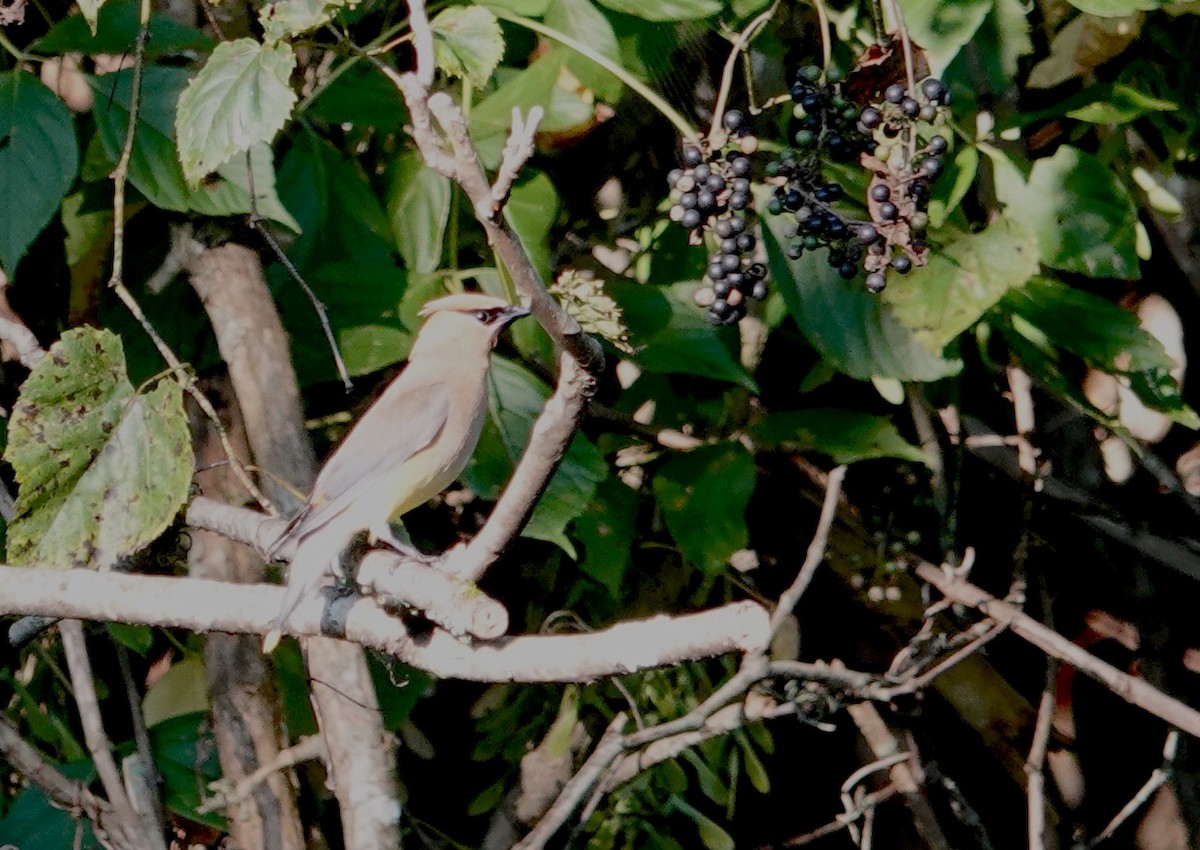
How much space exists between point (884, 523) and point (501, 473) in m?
1.26

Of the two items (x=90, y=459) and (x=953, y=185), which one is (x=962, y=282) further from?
(x=90, y=459)

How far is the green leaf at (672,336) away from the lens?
3.00 metres

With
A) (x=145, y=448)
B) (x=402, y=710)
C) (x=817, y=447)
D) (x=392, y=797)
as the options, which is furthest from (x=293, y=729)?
(x=817, y=447)

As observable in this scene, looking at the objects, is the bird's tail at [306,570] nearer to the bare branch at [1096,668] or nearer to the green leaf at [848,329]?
the green leaf at [848,329]

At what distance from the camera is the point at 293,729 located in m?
3.14

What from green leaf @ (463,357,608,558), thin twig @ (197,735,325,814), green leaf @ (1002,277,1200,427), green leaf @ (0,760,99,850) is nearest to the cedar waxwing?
green leaf @ (463,357,608,558)

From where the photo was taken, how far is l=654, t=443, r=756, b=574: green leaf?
311cm

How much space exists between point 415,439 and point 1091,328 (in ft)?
4.54

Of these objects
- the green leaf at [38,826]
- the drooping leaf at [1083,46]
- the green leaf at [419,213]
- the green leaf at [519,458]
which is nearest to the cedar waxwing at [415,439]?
the green leaf at [519,458]

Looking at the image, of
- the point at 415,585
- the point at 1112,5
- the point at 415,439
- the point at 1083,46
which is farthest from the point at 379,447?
the point at 1083,46

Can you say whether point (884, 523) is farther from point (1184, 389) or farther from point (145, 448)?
point (145, 448)

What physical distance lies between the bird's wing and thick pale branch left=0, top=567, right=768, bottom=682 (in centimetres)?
30

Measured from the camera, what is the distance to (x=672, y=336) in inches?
120

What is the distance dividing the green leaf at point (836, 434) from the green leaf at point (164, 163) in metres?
1.15
